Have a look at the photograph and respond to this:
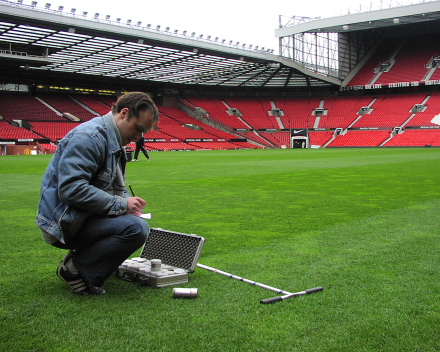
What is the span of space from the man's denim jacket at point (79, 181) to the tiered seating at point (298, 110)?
210 feet

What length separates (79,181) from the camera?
2975 millimetres

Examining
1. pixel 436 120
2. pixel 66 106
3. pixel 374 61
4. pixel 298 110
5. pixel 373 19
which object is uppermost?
pixel 373 19

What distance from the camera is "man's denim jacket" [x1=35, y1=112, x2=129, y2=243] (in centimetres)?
298

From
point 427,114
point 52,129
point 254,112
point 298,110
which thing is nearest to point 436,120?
point 427,114

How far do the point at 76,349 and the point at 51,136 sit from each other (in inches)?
1893

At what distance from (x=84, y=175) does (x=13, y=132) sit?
1833 inches

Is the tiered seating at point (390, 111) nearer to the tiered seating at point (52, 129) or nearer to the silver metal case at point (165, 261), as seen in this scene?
the tiered seating at point (52, 129)

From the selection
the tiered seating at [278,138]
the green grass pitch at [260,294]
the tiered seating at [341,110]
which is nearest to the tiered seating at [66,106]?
the tiered seating at [278,138]

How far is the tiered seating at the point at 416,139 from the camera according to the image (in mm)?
52225

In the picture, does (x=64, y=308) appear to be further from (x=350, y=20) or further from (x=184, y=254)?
(x=350, y=20)

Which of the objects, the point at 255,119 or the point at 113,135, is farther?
the point at 255,119

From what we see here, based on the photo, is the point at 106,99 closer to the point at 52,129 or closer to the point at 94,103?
the point at 94,103

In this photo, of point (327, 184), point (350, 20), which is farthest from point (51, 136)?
point (327, 184)

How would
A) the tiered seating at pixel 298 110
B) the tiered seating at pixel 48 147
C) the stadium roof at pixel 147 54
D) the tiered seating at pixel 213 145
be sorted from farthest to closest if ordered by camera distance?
the tiered seating at pixel 298 110 → the tiered seating at pixel 213 145 → the tiered seating at pixel 48 147 → the stadium roof at pixel 147 54
